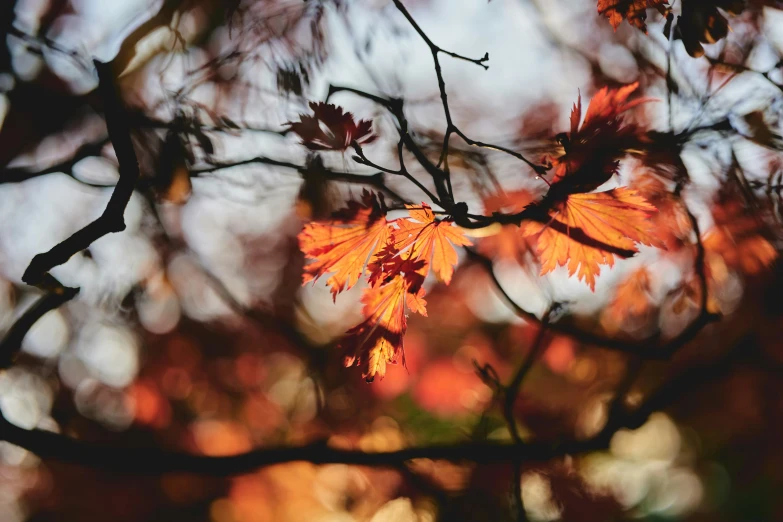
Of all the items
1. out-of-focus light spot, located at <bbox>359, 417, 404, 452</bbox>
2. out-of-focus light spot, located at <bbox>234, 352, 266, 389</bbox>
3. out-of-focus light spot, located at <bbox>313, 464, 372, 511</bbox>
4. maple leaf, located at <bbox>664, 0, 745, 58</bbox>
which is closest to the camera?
maple leaf, located at <bbox>664, 0, 745, 58</bbox>

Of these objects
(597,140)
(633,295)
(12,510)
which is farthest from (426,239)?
(12,510)

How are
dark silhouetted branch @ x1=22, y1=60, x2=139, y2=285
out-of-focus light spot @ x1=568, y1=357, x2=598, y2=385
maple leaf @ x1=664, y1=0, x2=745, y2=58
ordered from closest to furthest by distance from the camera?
maple leaf @ x1=664, y1=0, x2=745, y2=58, dark silhouetted branch @ x1=22, y1=60, x2=139, y2=285, out-of-focus light spot @ x1=568, y1=357, x2=598, y2=385

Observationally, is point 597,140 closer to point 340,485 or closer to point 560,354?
point 560,354

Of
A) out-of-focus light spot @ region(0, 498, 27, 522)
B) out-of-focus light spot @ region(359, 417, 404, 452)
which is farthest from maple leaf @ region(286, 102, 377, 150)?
out-of-focus light spot @ region(0, 498, 27, 522)

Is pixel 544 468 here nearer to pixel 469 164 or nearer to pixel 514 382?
pixel 514 382

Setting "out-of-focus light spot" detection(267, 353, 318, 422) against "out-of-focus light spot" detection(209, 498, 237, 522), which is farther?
"out-of-focus light spot" detection(209, 498, 237, 522)

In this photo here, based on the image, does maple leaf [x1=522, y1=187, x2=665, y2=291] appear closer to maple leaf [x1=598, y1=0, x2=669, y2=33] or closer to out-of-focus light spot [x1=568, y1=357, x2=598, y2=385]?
maple leaf [x1=598, y1=0, x2=669, y2=33]

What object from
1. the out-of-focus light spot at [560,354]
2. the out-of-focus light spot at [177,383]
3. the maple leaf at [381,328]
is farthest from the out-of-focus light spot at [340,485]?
the maple leaf at [381,328]
